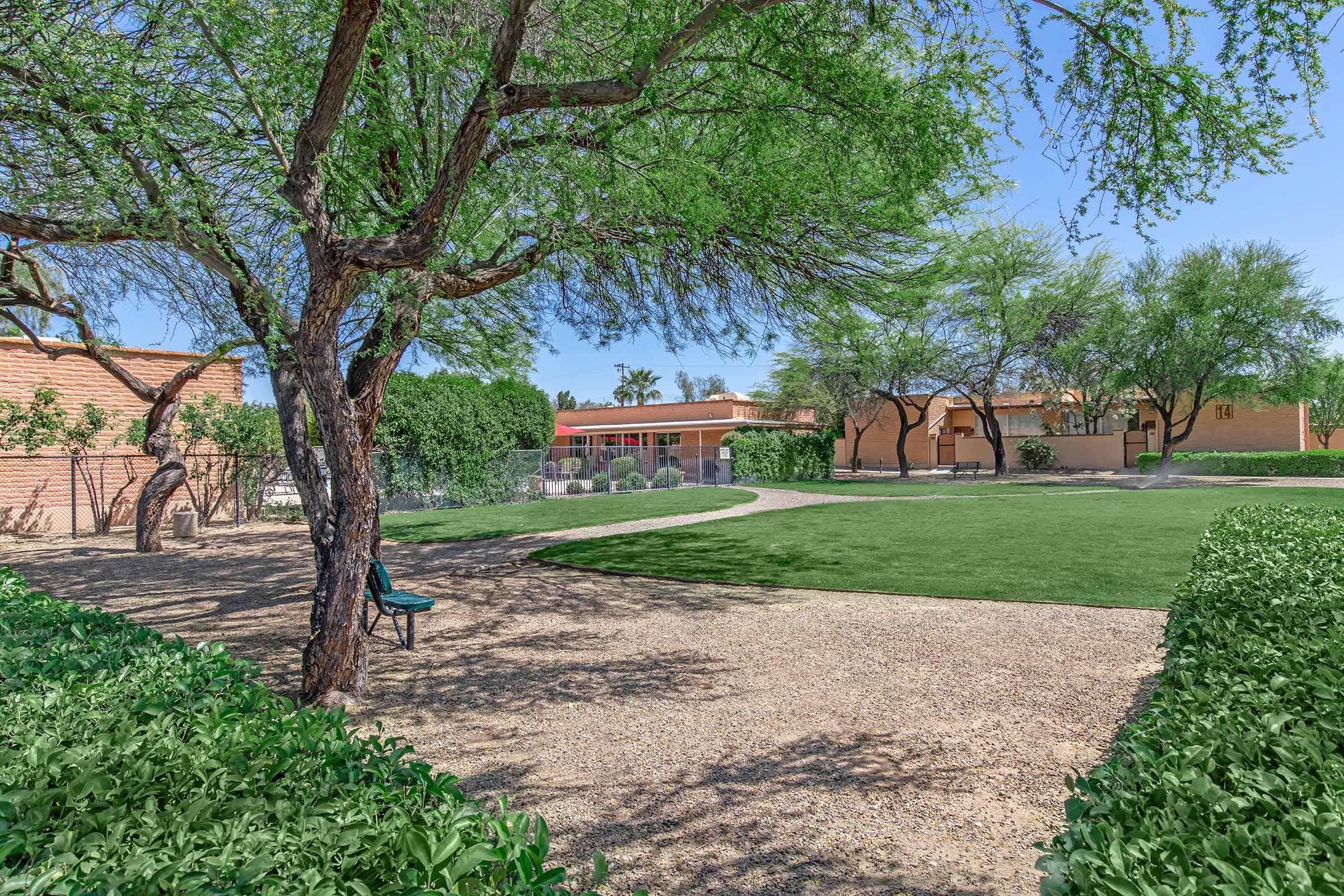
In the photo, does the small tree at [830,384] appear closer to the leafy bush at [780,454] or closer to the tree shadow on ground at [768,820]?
the leafy bush at [780,454]

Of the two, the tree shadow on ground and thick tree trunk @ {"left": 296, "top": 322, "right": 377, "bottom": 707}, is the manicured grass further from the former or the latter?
thick tree trunk @ {"left": 296, "top": 322, "right": 377, "bottom": 707}

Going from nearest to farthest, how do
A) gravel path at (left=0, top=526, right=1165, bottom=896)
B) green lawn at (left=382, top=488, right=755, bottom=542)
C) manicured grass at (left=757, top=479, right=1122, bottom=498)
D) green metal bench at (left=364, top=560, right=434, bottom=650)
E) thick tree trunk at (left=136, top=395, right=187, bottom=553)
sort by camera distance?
gravel path at (left=0, top=526, right=1165, bottom=896) → green metal bench at (left=364, top=560, right=434, bottom=650) → thick tree trunk at (left=136, top=395, right=187, bottom=553) → green lawn at (left=382, top=488, right=755, bottom=542) → manicured grass at (left=757, top=479, right=1122, bottom=498)

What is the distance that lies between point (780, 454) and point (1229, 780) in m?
31.2

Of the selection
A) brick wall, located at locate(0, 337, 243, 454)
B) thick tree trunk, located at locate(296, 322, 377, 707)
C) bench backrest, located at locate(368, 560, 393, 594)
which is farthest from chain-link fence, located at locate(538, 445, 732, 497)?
thick tree trunk, located at locate(296, 322, 377, 707)

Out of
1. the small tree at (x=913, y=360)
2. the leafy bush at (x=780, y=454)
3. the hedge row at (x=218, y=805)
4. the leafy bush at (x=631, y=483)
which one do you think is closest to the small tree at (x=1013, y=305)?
the small tree at (x=913, y=360)

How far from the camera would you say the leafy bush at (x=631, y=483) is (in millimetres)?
28188

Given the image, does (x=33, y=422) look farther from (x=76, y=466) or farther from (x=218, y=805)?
(x=218, y=805)

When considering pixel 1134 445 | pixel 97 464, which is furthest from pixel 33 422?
pixel 1134 445

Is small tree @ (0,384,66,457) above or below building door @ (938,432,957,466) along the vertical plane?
above

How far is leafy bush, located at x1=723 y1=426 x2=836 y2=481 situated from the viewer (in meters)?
31.8

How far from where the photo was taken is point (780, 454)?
3269 cm

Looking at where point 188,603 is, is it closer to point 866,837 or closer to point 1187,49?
point 866,837

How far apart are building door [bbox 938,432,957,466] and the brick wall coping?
39.9 m

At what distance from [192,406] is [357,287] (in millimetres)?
14324
